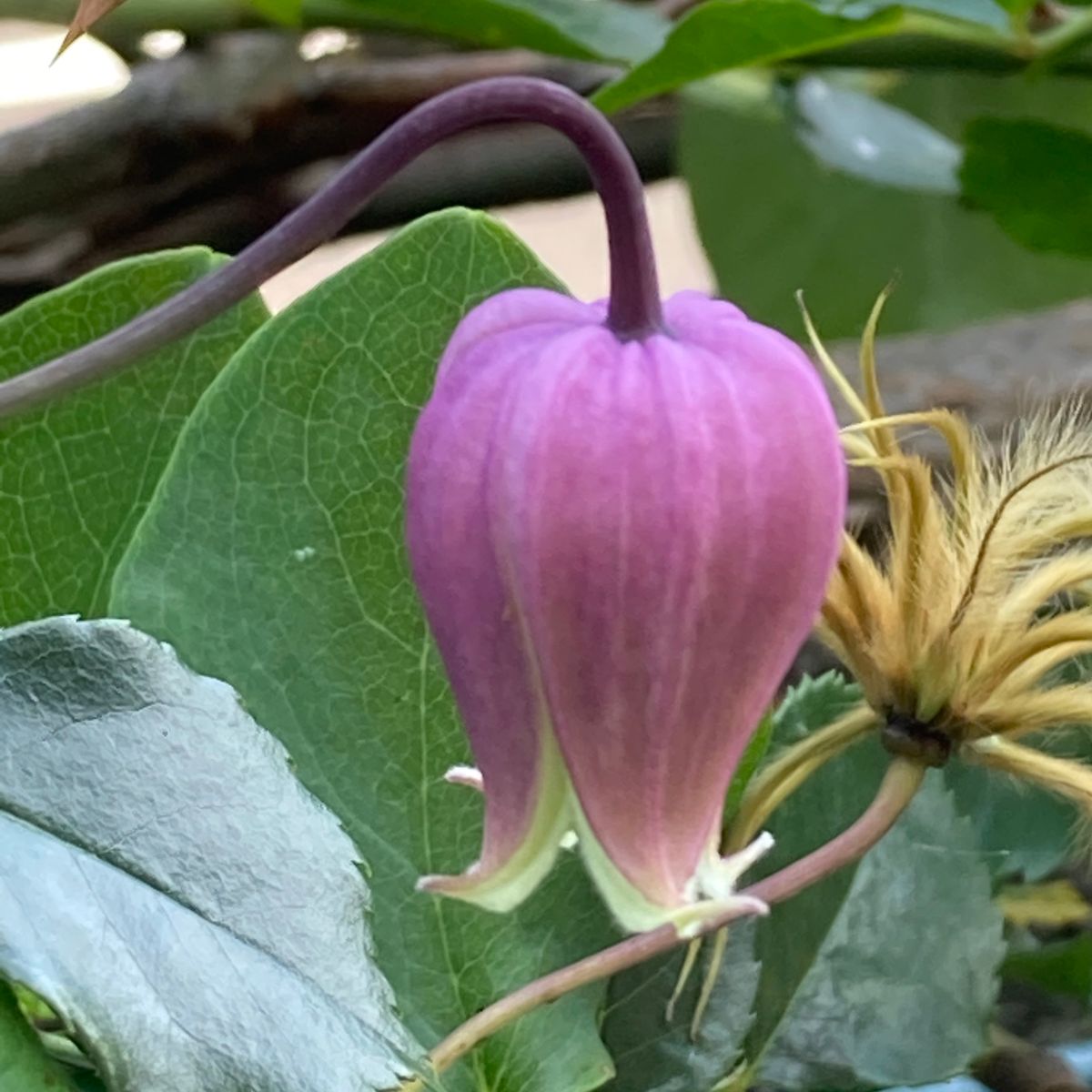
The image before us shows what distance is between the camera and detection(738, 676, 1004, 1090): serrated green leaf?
352mm

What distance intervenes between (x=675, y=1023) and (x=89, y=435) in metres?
0.18

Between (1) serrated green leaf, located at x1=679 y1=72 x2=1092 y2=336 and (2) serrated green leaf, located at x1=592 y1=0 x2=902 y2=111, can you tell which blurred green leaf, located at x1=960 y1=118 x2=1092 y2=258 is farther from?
(1) serrated green leaf, located at x1=679 y1=72 x2=1092 y2=336

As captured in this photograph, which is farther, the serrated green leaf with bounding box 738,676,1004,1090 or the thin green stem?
the serrated green leaf with bounding box 738,676,1004,1090

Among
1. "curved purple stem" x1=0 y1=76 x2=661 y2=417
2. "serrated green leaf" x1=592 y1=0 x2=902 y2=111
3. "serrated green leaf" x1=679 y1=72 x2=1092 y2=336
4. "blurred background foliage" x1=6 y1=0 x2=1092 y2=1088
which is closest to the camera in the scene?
"curved purple stem" x1=0 y1=76 x2=661 y2=417

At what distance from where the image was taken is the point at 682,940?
243mm

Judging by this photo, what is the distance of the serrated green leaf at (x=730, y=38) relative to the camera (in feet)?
1.39

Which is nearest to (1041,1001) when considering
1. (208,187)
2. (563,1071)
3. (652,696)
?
(563,1071)

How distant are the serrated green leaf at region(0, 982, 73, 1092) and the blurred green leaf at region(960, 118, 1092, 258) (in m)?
0.47

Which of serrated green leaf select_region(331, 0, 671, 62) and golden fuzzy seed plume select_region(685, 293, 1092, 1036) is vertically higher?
serrated green leaf select_region(331, 0, 671, 62)

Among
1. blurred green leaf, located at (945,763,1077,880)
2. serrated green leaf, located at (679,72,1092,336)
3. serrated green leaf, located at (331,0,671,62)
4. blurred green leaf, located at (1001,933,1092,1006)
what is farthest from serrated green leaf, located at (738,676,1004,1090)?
serrated green leaf, located at (679,72,1092,336)

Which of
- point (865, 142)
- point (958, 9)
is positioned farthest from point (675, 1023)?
point (865, 142)

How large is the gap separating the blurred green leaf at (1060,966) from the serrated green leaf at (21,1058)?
13.6 inches

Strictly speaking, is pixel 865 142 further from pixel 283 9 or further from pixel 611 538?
pixel 611 538

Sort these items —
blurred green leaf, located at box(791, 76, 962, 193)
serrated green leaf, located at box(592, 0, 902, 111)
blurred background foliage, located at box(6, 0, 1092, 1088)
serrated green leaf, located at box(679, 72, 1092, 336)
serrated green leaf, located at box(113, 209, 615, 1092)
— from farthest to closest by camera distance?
serrated green leaf, located at box(679, 72, 1092, 336), blurred green leaf, located at box(791, 76, 962, 193), blurred background foliage, located at box(6, 0, 1092, 1088), serrated green leaf, located at box(592, 0, 902, 111), serrated green leaf, located at box(113, 209, 615, 1092)
